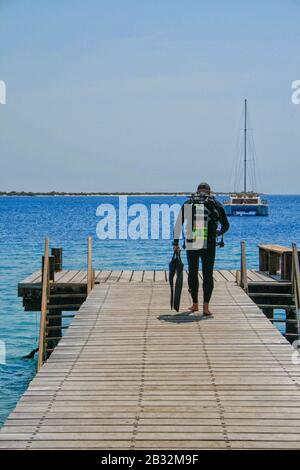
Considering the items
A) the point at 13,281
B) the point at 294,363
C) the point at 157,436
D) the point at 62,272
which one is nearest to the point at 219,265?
the point at 13,281

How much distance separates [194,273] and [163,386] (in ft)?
14.3

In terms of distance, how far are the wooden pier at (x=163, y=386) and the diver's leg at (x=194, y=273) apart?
231mm

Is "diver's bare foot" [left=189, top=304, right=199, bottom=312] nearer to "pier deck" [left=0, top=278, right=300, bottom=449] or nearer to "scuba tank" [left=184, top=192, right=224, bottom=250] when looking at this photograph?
"pier deck" [left=0, top=278, right=300, bottom=449]

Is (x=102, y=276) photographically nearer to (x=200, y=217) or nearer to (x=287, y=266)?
(x=287, y=266)

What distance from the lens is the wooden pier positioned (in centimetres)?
692

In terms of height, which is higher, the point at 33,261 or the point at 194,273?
the point at 194,273

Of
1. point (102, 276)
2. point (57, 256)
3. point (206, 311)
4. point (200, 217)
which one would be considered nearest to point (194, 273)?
point (206, 311)

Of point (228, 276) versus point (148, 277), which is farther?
point (148, 277)

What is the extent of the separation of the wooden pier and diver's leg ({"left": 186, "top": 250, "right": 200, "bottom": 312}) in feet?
0.76

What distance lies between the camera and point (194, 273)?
41.8 ft

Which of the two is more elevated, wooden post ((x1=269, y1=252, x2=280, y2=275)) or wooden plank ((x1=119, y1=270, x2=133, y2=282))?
wooden post ((x1=269, y1=252, x2=280, y2=275))
